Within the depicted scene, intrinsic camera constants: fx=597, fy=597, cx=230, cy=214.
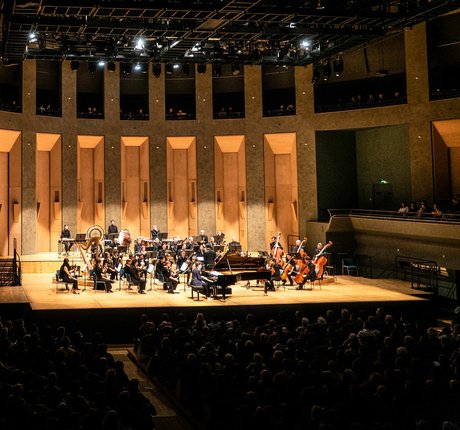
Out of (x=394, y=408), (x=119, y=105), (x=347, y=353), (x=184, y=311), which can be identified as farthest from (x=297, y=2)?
(x=119, y=105)

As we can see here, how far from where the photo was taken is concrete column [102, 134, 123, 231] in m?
24.8

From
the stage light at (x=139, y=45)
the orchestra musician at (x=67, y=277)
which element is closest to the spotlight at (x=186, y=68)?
the stage light at (x=139, y=45)

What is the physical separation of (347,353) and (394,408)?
1.82m

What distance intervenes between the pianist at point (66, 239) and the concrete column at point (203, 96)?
289 inches

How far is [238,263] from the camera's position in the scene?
14.8 m

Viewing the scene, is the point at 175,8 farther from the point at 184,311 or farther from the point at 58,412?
the point at 58,412

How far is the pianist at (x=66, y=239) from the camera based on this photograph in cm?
2088

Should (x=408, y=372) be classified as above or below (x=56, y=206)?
below

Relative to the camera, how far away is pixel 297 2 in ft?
47.3

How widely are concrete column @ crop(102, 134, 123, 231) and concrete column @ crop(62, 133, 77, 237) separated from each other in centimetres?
126

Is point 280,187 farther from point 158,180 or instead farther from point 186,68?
point 186,68

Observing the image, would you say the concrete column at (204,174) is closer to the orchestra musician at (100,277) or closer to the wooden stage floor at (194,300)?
the wooden stage floor at (194,300)

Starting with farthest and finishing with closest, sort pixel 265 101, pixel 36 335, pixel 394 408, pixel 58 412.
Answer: pixel 265 101
pixel 36 335
pixel 394 408
pixel 58 412

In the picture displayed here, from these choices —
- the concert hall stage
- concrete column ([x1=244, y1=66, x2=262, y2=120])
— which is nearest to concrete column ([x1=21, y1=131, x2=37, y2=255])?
the concert hall stage
